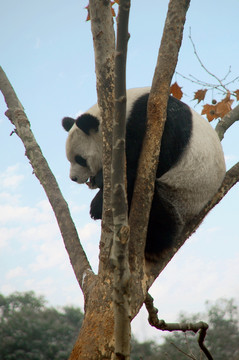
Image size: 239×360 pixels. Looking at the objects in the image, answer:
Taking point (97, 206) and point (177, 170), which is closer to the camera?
point (177, 170)

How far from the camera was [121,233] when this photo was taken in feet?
5.99

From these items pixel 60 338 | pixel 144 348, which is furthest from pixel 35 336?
pixel 144 348

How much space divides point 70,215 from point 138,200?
770 millimetres

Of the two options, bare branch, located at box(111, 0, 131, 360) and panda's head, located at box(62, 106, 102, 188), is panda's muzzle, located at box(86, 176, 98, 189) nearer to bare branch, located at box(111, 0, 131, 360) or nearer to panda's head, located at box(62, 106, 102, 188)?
panda's head, located at box(62, 106, 102, 188)

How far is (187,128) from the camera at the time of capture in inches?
161

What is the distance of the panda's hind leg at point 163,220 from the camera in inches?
155

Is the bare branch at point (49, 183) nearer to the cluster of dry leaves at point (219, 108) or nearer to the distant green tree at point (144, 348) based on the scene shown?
the cluster of dry leaves at point (219, 108)

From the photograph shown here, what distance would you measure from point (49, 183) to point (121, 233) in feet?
5.78

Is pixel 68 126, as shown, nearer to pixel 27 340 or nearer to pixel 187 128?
pixel 187 128

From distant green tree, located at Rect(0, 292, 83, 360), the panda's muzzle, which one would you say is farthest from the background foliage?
the panda's muzzle

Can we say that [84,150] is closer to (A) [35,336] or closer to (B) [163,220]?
(B) [163,220]

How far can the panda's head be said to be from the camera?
485cm

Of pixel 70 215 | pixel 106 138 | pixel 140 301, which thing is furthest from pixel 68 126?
pixel 140 301

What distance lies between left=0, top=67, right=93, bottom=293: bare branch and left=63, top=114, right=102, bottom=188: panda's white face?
109 centimetres
